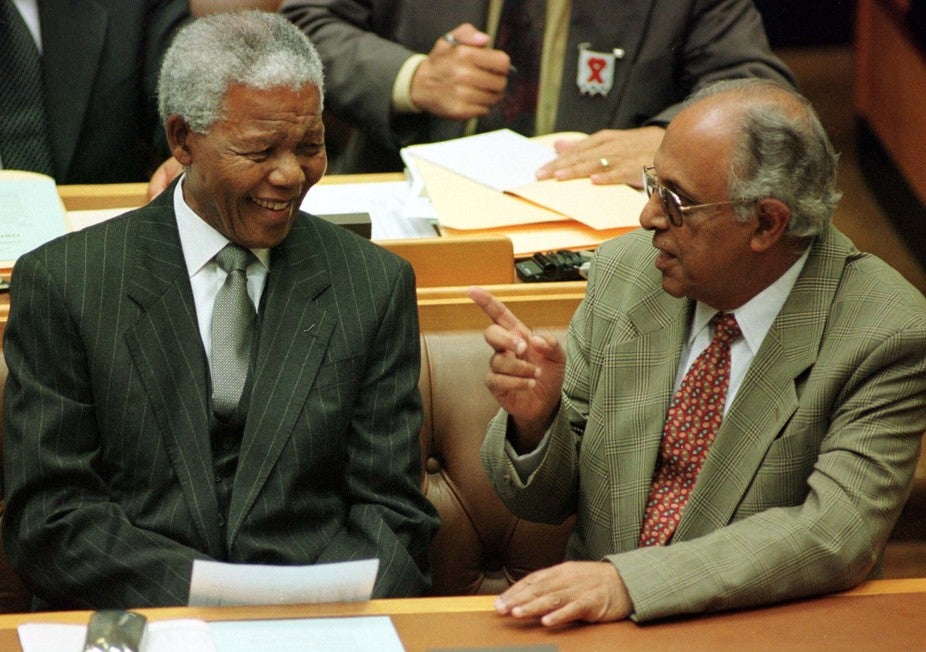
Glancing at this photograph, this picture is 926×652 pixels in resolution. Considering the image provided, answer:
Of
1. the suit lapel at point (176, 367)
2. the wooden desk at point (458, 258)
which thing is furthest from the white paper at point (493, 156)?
the suit lapel at point (176, 367)

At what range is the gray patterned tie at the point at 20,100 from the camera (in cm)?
298

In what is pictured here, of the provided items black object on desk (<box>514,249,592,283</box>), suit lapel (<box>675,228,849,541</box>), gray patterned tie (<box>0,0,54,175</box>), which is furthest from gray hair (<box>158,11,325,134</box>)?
gray patterned tie (<box>0,0,54,175</box>)

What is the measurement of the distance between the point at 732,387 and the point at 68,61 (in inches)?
71.8

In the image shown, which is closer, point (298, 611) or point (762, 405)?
point (298, 611)

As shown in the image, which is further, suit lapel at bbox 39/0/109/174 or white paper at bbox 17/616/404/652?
suit lapel at bbox 39/0/109/174

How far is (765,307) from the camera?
2.00 meters

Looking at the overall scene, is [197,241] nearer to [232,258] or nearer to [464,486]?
[232,258]

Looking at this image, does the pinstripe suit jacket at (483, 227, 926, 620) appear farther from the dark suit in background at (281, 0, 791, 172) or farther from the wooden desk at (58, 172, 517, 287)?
the dark suit in background at (281, 0, 791, 172)

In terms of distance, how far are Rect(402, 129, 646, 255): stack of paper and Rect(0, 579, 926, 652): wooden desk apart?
3.22ft

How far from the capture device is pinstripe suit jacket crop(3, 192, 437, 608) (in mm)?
1876

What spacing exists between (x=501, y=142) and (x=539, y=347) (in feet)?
3.82

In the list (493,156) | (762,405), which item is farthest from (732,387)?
(493,156)

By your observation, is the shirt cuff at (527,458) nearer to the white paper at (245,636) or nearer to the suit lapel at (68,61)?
the white paper at (245,636)

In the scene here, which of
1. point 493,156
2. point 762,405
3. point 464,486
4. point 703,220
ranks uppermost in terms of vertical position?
point 703,220
